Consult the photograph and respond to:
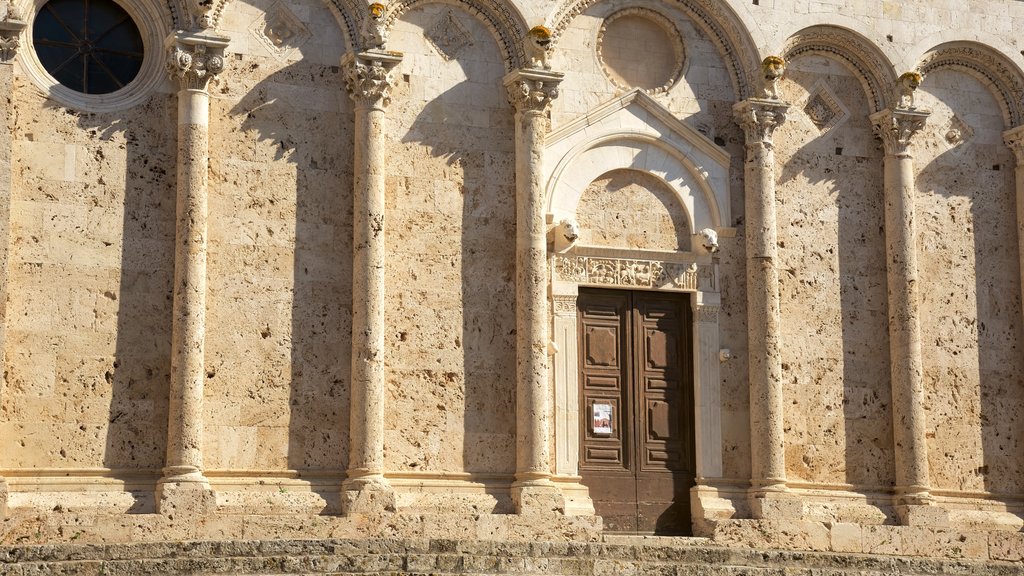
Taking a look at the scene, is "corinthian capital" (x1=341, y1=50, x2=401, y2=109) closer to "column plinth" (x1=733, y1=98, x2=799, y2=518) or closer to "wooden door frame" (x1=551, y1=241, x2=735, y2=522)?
"wooden door frame" (x1=551, y1=241, x2=735, y2=522)

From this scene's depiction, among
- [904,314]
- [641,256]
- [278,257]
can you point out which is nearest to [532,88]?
[641,256]

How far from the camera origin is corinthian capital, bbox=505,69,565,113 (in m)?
19.9

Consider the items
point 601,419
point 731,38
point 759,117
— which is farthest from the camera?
point 731,38

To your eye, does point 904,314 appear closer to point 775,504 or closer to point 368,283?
point 775,504

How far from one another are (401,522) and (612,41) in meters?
6.29

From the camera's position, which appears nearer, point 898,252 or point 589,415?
point 589,415

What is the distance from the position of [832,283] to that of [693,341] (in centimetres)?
199

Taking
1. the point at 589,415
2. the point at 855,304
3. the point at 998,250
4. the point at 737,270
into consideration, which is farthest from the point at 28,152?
the point at 998,250

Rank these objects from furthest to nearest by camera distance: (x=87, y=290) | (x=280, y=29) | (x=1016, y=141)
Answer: (x=1016, y=141), (x=280, y=29), (x=87, y=290)

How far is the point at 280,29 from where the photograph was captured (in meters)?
19.4

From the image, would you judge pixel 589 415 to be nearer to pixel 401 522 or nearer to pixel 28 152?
pixel 401 522

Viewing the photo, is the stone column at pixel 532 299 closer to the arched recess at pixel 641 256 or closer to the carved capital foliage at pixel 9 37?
the arched recess at pixel 641 256

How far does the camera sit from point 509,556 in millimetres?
16938

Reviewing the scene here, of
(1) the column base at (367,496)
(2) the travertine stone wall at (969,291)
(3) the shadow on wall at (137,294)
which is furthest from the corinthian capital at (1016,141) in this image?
(3) the shadow on wall at (137,294)
